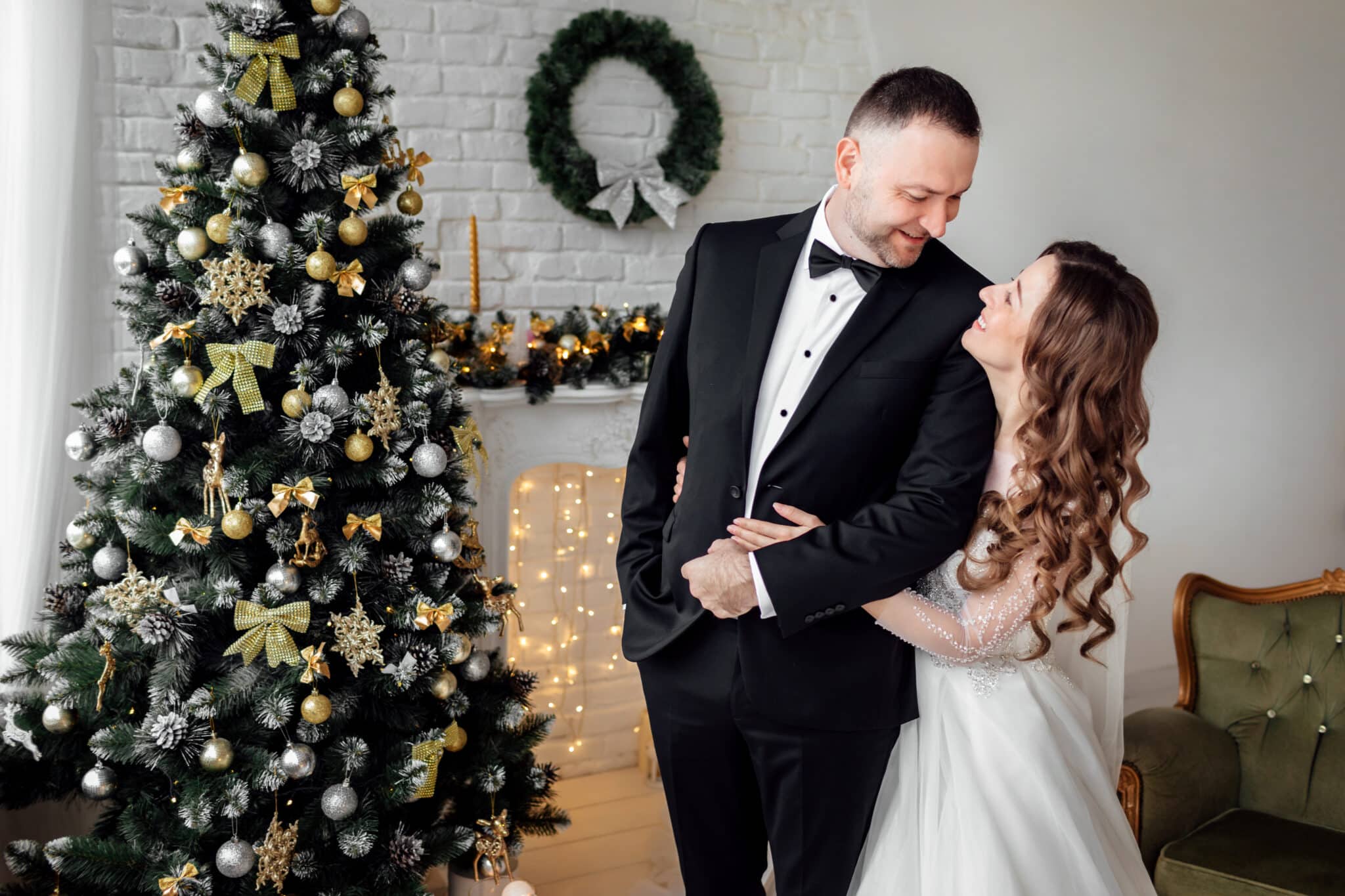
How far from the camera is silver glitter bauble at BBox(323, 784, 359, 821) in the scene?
200 centimetres

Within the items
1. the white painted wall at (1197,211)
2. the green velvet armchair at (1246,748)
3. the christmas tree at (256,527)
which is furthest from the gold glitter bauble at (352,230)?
the white painted wall at (1197,211)

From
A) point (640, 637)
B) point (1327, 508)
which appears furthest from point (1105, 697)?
point (1327, 508)

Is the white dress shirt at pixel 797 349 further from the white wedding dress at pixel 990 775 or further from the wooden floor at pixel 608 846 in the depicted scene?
the wooden floor at pixel 608 846

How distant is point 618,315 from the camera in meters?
3.18

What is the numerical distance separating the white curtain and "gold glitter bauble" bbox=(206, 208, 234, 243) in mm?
558

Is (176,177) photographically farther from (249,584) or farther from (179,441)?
(249,584)

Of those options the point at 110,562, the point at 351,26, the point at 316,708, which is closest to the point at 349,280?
the point at 351,26

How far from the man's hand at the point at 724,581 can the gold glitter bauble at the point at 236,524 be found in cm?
85

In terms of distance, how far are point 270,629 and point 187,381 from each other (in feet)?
1.61

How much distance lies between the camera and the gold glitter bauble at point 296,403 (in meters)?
1.95

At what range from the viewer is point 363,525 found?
2039 mm

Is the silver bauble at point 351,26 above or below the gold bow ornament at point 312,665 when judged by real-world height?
above

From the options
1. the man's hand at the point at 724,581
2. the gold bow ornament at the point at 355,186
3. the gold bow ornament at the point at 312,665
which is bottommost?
the gold bow ornament at the point at 312,665

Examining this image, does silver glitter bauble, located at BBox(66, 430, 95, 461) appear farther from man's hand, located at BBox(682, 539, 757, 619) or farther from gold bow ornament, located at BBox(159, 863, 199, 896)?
man's hand, located at BBox(682, 539, 757, 619)
